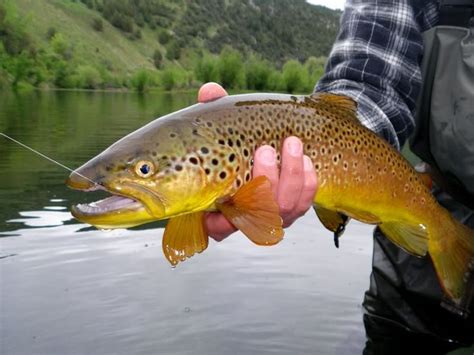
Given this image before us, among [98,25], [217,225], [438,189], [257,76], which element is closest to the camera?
[217,225]

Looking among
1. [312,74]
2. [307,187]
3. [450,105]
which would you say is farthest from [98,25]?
[307,187]

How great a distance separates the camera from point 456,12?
318 centimetres

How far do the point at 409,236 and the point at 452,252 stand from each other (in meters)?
0.26

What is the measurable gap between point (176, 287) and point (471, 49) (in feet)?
10.1

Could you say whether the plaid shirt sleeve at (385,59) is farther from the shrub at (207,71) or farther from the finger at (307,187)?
the shrub at (207,71)

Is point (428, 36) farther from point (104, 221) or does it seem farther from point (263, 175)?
point (104, 221)

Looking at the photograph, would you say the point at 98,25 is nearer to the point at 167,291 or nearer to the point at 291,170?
the point at 167,291

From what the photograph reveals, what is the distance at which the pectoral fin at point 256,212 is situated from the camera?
7.12ft

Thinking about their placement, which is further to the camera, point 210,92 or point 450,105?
point 450,105

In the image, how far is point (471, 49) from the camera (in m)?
3.09

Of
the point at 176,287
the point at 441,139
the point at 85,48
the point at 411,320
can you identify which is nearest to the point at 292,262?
the point at 176,287

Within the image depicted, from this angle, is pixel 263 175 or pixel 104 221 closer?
pixel 104 221

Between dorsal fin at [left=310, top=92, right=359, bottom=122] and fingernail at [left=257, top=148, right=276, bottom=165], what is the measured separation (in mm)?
404

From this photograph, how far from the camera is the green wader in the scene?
122 inches
